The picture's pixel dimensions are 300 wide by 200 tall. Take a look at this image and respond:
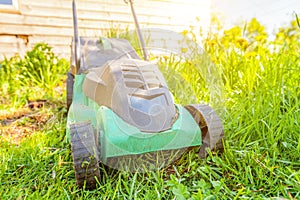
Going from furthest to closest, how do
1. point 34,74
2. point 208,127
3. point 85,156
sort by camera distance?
point 34,74
point 208,127
point 85,156

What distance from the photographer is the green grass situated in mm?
965

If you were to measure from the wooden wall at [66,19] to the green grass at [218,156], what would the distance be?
1959mm

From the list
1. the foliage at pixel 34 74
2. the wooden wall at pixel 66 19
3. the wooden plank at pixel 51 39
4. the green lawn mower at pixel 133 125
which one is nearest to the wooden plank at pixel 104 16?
the wooden wall at pixel 66 19

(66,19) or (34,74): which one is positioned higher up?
(66,19)

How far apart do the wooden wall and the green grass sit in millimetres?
1959

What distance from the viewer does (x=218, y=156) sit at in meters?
1.13

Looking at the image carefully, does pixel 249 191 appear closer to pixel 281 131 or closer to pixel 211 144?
pixel 211 144

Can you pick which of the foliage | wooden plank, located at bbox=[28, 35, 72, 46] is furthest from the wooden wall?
the foliage

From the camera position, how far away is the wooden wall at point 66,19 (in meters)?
3.40

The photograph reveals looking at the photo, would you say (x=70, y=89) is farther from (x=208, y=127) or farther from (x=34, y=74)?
(x=34, y=74)

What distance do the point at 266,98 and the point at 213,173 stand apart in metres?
0.56

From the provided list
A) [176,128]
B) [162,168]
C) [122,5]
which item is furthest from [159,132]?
[122,5]

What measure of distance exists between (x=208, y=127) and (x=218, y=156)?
17 centimetres

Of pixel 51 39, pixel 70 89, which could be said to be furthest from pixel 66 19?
pixel 70 89
